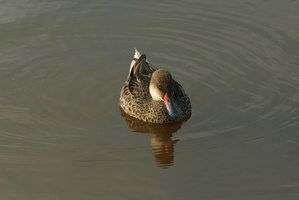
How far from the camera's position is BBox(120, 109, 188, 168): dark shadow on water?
9094 mm

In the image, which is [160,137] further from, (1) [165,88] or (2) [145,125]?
(1) [165,88]

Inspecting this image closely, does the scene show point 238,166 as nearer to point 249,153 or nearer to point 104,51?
point 249,153

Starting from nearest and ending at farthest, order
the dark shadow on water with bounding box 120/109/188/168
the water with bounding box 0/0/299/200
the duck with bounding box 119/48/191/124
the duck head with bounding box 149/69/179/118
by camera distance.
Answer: the water with bounding box 0/0/299/200, the dark shadow on water with bounding box 120/109/188/168, the duck head with bounding box 149/69/179/118, the duck with bounding box 119/48/191/124

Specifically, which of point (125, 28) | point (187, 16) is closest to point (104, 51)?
point (125, 28)

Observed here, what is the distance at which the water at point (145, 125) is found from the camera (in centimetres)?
845

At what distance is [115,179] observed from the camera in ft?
27.8

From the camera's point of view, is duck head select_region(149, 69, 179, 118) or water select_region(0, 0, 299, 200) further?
duck head select_region(149, 69, 179, 118)

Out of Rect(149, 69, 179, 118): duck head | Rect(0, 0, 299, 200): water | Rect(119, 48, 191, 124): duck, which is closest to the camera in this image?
Rect(0, 0, 299, 200): water

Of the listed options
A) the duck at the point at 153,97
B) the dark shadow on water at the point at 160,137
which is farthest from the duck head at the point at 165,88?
the dark shadow on water at the point at 160,137

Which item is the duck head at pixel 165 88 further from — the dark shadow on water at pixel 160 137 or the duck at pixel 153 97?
the dark shadow on water at pixel 160 137

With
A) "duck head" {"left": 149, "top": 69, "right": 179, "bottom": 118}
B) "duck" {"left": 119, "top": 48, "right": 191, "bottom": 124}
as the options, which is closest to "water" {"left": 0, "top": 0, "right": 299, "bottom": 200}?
"duck" {"left": 119, "top": 48, "right": 191, "bottom": 124}

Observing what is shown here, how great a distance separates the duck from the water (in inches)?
6.5

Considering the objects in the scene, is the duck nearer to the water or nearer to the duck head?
the duck head

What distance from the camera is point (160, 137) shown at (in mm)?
9852
